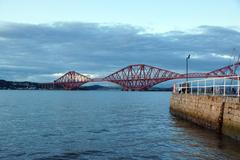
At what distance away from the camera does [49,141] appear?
18.5m

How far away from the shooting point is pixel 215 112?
20.1 meters

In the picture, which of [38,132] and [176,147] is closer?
[176,147]

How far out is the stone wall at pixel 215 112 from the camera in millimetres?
17250

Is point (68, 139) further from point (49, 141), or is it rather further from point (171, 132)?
point (171, 132)

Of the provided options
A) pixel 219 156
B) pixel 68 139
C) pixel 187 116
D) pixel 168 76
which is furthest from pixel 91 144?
pixel 168 76

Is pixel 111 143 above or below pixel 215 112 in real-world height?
below

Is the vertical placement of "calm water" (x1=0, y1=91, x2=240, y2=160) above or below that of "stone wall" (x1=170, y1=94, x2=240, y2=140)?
below

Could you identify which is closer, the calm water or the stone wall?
the calm water

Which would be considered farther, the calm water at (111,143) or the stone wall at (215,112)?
the stone wall at (215,112)

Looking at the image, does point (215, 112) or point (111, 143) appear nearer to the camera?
point (111, 143)

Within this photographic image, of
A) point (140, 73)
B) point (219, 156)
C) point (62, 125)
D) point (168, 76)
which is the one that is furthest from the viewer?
point (140, 73)

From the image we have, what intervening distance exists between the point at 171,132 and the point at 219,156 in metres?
7.29

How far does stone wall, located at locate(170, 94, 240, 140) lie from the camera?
17.2 m

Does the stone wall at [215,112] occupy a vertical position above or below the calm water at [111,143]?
above
